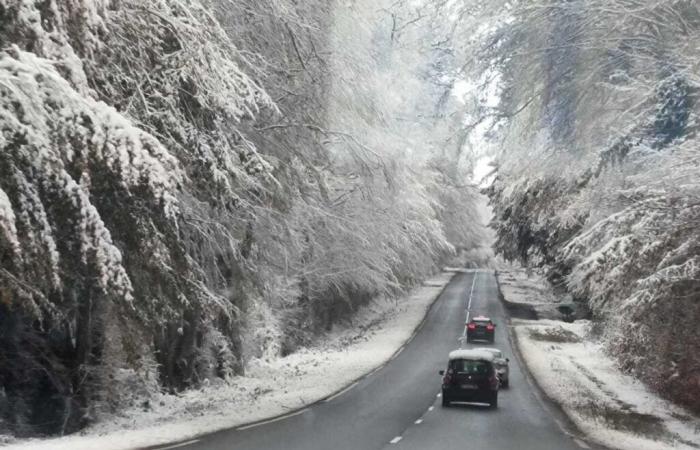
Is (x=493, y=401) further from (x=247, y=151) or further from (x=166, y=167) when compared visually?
(x=166, y=167)

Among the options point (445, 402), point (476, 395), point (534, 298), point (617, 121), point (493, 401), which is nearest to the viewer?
point (617, 121)

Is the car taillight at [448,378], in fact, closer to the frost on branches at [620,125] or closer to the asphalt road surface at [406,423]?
the asphalt road surface at [406,423]

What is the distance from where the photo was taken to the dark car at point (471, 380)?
26484 mm

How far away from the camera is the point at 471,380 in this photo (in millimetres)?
26547

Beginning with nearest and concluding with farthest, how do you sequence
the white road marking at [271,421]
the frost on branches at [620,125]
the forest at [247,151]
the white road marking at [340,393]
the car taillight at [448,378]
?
the forest at [247,151], the frost on branches at [620,125], the white road marking at [271,421], the car taillight at [448,378], the white road marking at [340,393]

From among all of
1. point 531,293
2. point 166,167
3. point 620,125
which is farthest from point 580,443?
point 531,293

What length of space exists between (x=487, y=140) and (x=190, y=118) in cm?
622

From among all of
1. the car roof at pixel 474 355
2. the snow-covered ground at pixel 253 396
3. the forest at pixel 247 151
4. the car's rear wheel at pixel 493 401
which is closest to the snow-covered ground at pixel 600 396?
the forest at pixel 247 151

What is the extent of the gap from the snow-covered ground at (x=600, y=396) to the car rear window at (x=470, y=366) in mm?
2579

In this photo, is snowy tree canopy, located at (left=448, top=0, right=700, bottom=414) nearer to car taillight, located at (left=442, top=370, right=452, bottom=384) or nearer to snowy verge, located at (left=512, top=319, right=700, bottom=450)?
snowy verge, located at (left=512, top=319, right=700, bottom=450)

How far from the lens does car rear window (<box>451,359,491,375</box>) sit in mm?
26688

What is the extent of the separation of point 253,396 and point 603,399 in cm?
1039

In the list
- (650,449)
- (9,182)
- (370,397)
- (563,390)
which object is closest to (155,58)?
(9,182)

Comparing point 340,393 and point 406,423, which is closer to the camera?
point 406,423
